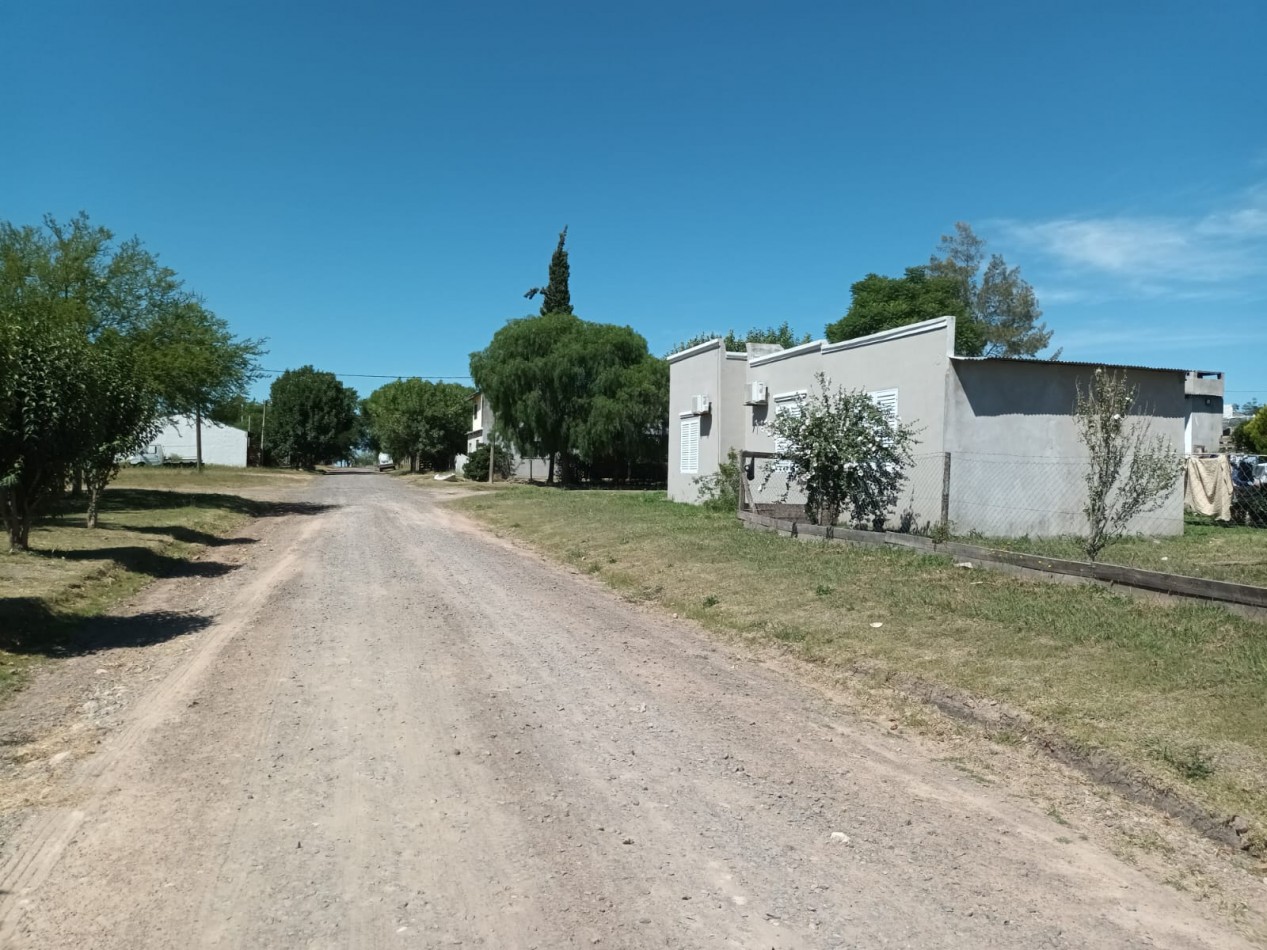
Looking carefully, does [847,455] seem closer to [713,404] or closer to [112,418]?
[713,404]

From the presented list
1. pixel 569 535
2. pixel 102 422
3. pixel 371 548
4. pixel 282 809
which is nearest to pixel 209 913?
pixel 282 809

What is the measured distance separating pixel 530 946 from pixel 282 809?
188cm

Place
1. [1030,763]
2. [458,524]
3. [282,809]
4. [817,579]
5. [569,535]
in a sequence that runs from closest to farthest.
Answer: [282,809] < [1030,763] < [817,579] < [569,535] < [458,524]

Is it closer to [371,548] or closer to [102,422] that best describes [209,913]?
[102,422]

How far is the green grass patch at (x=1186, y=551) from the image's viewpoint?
11.3 metres

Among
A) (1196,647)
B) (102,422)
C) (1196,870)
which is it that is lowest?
(1196,870)

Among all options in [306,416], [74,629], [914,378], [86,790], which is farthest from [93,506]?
[306,416]

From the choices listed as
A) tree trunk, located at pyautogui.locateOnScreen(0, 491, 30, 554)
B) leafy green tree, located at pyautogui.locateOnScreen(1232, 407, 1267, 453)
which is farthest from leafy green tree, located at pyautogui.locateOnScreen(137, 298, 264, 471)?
leafy green tree, located at pyautogui.locateOnScreen(1232, 407, 1267, 453)

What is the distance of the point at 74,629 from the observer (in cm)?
970

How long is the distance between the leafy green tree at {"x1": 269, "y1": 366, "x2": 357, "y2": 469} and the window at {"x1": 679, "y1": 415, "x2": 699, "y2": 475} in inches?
2121

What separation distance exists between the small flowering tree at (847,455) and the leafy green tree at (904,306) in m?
28.2

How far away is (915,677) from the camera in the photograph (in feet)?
24.8

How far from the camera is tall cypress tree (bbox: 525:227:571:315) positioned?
54.2 meters

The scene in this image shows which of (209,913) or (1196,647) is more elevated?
(1196,647)
